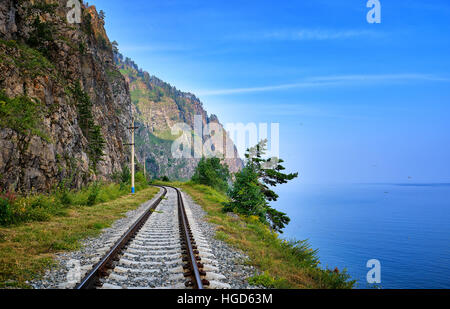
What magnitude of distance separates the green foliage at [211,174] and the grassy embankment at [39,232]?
26324 millimetres

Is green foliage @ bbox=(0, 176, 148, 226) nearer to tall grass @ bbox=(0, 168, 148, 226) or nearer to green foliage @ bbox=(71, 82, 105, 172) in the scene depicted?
tall grass @ bbox=(0, 168, 148, 226)

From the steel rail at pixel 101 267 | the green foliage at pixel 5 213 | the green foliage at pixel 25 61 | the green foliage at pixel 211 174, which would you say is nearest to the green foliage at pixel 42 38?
the green foliage at pixel 25 61

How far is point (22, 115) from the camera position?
47.3 ft

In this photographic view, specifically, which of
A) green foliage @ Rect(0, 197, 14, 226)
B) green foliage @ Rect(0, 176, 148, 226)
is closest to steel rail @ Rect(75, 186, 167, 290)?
green foliage @ Rect(0, 197, 14, 226)

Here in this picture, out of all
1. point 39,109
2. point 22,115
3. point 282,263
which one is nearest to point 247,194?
point 282,263

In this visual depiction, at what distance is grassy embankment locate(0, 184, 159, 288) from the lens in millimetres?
5395

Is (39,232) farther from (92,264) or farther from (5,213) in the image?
(92,264)

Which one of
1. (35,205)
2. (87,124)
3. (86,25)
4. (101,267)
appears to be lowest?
(101,267)

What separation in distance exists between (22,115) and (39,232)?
8.97m

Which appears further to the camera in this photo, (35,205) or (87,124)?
(87,124)

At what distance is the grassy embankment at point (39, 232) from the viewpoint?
539cm

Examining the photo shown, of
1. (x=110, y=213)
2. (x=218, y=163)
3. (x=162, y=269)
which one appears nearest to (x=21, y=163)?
(x=110, y=213)
